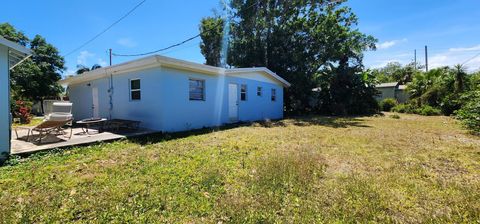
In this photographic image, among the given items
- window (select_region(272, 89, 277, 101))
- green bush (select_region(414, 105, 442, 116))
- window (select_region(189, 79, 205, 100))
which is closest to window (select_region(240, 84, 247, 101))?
window (select_region(189, 79, 205, 100))

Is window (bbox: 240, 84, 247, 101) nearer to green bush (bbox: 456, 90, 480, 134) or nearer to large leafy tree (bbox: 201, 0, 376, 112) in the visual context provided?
large leafy tree (bbox: 201, 0, 376, 112)

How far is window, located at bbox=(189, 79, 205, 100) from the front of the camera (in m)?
10.5

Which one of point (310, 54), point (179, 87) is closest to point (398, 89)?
point (310, 54)

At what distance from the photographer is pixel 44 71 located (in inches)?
1031

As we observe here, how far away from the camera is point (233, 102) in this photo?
13.2 m

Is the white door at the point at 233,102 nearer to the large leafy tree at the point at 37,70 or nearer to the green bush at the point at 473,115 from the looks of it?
the green bush at the point at 473,115

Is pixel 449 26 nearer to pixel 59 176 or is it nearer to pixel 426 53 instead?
pixel 59 176

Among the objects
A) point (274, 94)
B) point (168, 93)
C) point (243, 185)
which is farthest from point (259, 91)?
point (243, 185)

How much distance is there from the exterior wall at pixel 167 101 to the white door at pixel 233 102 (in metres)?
0.36

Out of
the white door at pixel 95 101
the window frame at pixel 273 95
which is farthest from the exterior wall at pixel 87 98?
the window frame at pixel 273 95

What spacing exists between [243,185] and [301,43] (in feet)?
60.4

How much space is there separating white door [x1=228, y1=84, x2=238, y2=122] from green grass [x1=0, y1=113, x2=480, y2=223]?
6.37 metres

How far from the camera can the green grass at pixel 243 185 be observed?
295 cm

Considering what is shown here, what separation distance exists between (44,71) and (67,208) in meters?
31.0
